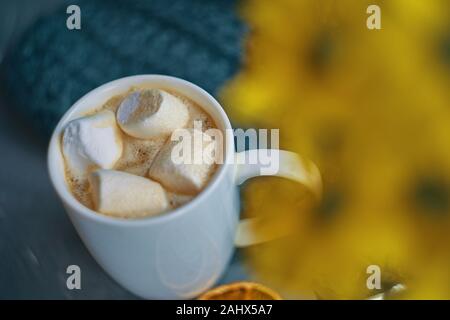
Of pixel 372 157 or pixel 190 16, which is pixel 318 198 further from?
pixel 190 16

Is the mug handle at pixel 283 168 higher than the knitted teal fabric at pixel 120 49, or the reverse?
the knitted teal fabric at pixel 120 49

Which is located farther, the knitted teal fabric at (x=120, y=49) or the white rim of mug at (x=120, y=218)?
the knitted teal fabric at (x=120, y=49)

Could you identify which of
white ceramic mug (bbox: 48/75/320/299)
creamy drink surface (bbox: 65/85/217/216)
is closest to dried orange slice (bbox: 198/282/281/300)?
white ceramic mug (bbox: 48/75/320/299)

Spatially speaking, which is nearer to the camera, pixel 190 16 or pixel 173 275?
pixel 173 275

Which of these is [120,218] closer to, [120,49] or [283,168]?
[283,168]

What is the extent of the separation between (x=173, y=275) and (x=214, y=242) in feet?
0.11

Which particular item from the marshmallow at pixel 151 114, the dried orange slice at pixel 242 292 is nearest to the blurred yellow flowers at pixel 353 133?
the dried orange slice at pixel 242 292

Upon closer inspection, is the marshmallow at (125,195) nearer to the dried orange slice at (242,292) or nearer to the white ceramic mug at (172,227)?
the white ceramic mug at (172,227)

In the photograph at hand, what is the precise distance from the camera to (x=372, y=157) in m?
0.45

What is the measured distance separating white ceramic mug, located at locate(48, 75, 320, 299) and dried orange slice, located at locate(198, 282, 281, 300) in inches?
Answer: 0.5

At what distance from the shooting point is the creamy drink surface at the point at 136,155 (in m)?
0.31

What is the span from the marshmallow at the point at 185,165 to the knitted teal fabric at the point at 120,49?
0.61 ft

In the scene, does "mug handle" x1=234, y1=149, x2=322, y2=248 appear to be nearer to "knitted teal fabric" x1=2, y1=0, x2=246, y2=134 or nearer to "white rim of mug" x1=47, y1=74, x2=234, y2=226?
"white rim of mug" x1=47, y1=74, x2=234, y2=226
